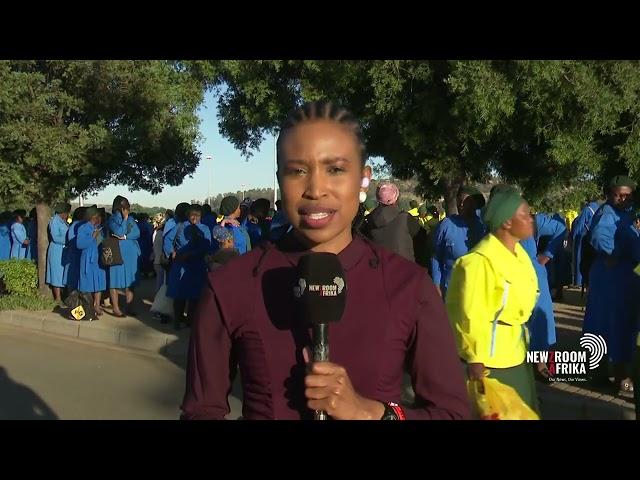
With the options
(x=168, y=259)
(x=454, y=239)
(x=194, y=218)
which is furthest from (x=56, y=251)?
(x=454, y=239)

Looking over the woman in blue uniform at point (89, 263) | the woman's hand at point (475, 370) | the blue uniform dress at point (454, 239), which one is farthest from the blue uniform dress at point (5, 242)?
the woman's hand at point (475, 370)

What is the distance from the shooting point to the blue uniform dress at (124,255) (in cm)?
1056

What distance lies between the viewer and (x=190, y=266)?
9539 millimetres

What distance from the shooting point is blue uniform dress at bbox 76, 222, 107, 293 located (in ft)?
34.6

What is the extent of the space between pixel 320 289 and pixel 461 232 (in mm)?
6137

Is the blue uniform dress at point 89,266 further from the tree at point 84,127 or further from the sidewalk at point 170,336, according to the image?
the tree at point 84,127

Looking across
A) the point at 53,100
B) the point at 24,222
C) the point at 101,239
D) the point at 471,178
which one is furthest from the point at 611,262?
the point at 24,222

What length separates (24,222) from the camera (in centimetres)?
1488

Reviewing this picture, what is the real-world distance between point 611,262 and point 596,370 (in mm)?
1183

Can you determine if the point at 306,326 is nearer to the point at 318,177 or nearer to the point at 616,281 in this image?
the point at 318,177

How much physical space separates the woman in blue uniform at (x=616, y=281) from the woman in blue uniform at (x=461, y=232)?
141cm

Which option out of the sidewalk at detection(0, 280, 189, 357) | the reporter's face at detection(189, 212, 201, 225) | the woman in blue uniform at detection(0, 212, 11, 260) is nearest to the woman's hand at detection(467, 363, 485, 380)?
the sidewalk at detection(0, 280, 189, 357)

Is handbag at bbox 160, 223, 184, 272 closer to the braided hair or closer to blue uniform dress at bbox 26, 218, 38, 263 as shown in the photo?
blue uniform dress at bbox 26, 218, 38, 263
